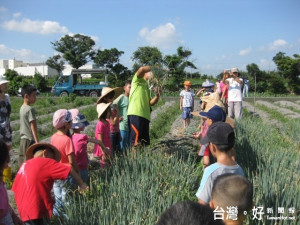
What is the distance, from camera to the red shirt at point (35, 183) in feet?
8.00

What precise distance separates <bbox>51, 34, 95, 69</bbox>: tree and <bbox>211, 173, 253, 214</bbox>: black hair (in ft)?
160

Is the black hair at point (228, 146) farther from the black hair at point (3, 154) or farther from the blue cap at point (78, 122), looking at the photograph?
the blue cap at point (78, 122)

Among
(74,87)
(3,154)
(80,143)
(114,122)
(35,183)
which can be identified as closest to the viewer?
(3,154)

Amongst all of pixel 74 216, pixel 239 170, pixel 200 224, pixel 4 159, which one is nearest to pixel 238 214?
pixel 239 170

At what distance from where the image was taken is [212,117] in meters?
3.24

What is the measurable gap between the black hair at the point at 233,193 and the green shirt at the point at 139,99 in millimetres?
2541

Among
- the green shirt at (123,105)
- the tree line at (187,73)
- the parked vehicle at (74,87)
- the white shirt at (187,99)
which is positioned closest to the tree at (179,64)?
the tree line at (187,73)

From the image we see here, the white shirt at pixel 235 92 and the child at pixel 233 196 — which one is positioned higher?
the white shirt at pixel 235 92

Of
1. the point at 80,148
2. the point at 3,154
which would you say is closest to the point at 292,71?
the point at 80,148

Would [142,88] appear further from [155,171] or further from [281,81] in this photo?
[281,81]

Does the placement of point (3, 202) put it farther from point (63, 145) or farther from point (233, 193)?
point (233, 193)

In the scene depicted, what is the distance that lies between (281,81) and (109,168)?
1079 inches

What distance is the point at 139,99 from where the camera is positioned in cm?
421

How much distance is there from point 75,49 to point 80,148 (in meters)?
48.6
